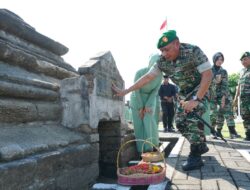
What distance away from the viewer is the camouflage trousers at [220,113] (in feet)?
27.6

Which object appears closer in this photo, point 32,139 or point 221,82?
point 32,139

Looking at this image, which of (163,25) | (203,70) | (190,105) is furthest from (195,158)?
(163,25)

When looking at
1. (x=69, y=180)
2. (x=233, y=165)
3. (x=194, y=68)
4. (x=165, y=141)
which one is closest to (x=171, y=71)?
(x=194, y=68)

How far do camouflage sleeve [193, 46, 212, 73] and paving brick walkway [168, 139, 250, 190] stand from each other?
128 cm

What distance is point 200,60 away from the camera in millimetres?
4301

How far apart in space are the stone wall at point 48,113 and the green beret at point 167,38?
51.1 inches

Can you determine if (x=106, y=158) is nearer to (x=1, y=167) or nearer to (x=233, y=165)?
(x=233, y=165)

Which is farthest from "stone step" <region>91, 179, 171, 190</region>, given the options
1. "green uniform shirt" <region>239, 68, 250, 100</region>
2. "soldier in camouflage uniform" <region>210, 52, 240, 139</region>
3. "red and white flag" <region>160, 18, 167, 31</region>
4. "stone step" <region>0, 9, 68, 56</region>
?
"red and white flag" <region>160, 18, 167, 31</region>

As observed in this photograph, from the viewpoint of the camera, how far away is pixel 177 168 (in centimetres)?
462

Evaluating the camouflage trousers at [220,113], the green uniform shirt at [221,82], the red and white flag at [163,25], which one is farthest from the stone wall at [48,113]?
the red and white flag at [163,25]

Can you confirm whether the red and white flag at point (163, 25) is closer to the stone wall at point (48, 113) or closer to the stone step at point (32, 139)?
the stone wall at point (48, 113)

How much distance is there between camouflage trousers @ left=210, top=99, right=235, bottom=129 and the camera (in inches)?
332

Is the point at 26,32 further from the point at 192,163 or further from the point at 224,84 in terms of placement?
the point at 224,84

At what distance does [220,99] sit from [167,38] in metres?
4.45
